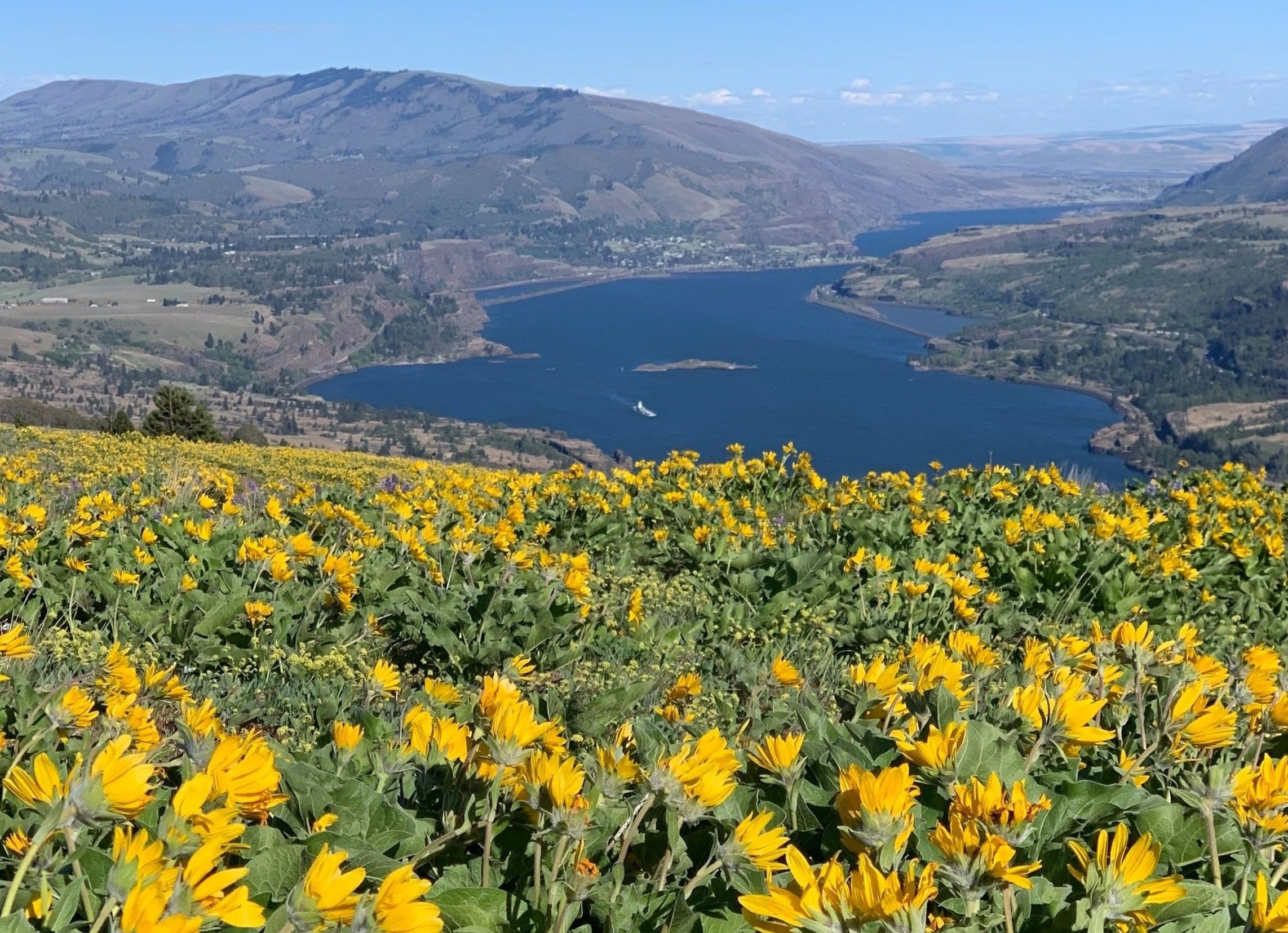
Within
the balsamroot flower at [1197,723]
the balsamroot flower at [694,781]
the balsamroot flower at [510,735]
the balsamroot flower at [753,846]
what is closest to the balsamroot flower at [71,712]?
the balsamroot flower at [510,735]

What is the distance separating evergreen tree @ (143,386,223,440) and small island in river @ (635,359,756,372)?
310 feet

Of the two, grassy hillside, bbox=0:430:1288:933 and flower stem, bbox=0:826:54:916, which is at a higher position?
flower stem, bbox=0:826:54:916

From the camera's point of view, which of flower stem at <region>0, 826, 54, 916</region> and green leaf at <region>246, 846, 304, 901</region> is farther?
green leaf at <region>246, 846, 304, 901</region>

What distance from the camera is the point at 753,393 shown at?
104750 mm

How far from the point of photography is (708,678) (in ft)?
13.6

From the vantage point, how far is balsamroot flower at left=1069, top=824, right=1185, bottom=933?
1480 millimetres

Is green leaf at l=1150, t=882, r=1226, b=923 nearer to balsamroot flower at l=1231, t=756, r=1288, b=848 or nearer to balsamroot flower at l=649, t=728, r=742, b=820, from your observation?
balsamroot flower at l=1231, t=756, r=1288, b=848

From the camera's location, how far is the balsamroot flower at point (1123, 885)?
1.48m

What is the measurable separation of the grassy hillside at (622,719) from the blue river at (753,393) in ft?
174

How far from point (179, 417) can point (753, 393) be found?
276 feet

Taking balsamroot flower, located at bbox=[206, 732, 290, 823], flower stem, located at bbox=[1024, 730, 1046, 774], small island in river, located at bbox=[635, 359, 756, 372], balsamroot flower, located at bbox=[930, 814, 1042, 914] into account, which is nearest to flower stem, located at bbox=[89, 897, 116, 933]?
balsamroot flower, located at bbox=[206, 732, 290, 823]

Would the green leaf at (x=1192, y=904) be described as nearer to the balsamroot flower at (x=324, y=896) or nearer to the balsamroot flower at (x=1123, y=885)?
the balsamroot flower at (x=1123, y=885)

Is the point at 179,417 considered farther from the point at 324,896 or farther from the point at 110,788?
the point at 324,896

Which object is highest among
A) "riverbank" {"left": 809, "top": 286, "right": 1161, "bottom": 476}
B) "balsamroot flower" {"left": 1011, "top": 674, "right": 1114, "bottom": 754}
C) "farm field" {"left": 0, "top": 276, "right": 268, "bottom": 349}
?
"balsamroot flower" {"left": 1011, "top": 674, "right": 1114, "bottom": 754}
